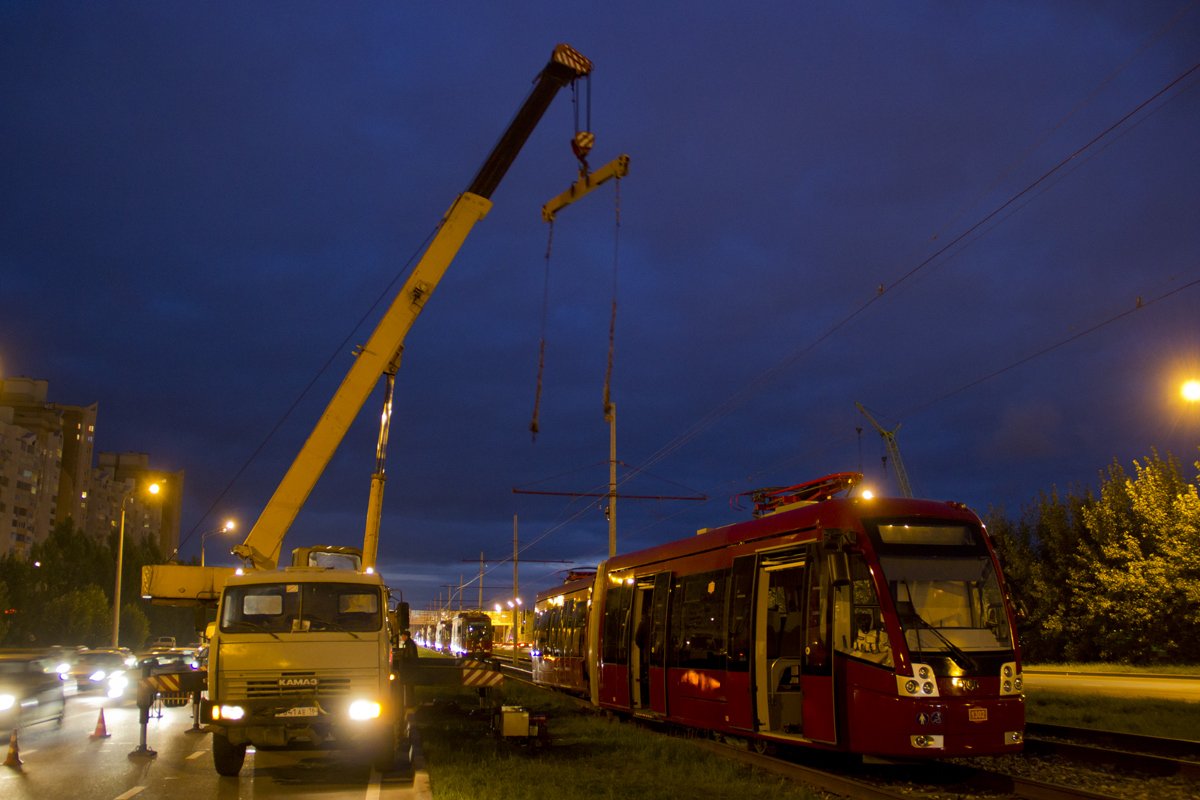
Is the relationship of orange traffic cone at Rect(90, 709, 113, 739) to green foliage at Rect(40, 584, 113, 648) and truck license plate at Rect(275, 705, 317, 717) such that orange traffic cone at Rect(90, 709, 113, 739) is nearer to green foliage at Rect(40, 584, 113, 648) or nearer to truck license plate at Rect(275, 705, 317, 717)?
truck license plate at Rect(275, 705, 317, 717)

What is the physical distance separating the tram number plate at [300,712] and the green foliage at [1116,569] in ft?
105

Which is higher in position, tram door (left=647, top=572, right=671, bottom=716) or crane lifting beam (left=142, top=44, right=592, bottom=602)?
crane lifting beam (left=142, top=44, right=592, bottom=602)

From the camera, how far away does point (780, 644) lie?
41.4 feet

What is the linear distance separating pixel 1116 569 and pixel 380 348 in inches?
1422

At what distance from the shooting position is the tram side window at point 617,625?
18562mm

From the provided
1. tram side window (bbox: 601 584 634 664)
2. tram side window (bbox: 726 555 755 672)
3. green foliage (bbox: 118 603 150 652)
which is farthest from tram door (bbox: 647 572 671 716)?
green foliage (bbox: 118 603 150 652)

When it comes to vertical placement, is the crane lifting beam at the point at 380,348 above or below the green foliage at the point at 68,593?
above

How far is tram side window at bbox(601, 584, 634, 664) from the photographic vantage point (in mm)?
18562

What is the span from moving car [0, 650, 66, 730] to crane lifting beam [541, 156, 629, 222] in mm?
13154

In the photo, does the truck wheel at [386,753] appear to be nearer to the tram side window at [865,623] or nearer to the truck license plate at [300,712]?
the truck license plate at [300,712]

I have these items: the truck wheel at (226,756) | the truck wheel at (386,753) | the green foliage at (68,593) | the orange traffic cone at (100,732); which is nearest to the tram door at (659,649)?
the truck wheel at (386,753)

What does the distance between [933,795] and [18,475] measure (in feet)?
374

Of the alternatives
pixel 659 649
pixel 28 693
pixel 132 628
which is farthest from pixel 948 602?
pixel 132 628

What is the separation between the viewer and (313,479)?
58.5ft
